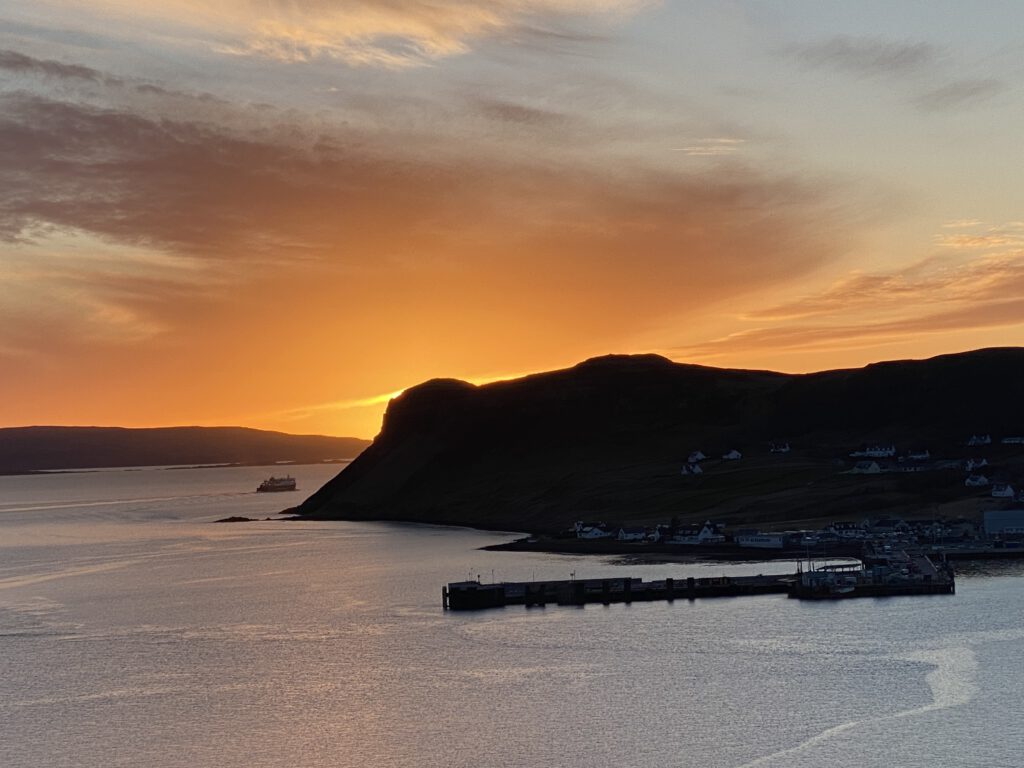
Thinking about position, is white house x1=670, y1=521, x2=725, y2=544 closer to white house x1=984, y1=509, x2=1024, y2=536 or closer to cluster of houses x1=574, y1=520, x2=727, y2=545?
cluster of houses x1=574, y1=520, x2=727, y2=545

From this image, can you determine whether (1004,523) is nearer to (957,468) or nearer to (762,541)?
(762,541)

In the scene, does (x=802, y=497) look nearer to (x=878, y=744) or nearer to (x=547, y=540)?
(x=547, y=540)

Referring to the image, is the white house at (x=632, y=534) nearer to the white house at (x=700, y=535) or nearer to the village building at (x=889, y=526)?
the white house at (x=700, y=535)

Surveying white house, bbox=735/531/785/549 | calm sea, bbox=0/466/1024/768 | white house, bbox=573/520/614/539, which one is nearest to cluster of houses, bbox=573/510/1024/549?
→ white house, bbox=735/531/785/549

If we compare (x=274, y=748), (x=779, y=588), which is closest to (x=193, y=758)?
(x=274, y=748)

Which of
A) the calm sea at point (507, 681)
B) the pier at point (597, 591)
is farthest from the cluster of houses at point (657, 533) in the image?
the pier at point (597, 591)

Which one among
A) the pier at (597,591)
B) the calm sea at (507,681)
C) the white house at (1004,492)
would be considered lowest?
the calm sea at (507,681)
